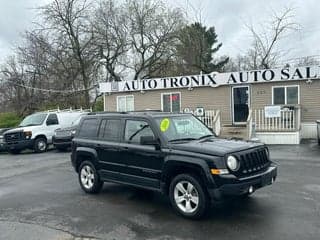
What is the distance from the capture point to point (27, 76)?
119 feet

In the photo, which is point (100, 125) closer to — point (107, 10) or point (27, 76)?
point (107, 10)

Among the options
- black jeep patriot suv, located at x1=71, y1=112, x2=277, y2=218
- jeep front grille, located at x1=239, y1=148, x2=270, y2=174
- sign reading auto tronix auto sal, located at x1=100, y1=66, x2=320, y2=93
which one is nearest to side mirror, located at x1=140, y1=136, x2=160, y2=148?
black jeep patriot suv, located at x1=71, y1=112, x2=277, y2=218

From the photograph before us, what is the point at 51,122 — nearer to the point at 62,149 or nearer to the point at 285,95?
the point at 62,149

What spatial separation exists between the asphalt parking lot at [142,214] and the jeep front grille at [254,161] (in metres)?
0.75

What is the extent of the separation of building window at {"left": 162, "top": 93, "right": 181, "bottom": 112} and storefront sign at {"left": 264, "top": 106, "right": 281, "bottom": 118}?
5.15 metres

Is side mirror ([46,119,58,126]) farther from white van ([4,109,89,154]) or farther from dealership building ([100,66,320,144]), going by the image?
dealership building ([100,66,320,144])

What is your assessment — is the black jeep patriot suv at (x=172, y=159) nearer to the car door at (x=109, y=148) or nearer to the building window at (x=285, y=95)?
the car door at (x=109, y=148)

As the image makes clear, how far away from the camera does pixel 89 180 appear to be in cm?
826

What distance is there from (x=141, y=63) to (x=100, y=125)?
24647 mm

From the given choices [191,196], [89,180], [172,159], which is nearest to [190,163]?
[172,159]

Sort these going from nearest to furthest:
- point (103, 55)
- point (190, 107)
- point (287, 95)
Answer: point (287, 95)
point (190, 107)
point (103, 55)

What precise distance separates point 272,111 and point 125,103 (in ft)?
29.1

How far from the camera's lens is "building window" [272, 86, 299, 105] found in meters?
17.9

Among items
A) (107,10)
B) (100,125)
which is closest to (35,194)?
(100,125)
